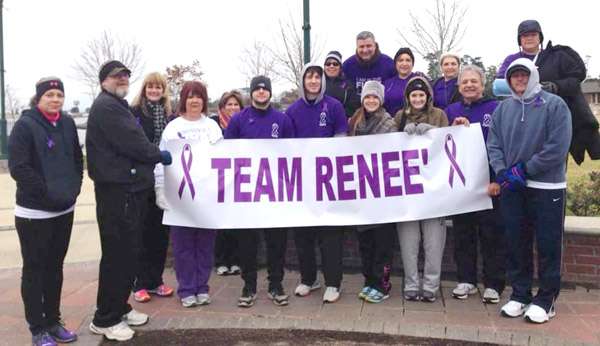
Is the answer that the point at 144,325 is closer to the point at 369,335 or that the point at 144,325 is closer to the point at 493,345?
the point at 369,335

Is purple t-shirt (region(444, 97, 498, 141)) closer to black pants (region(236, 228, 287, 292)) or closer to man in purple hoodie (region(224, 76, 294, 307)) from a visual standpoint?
man in purple hoodie (region(224, 76, 294, 307))

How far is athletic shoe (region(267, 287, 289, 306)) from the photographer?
195 inches

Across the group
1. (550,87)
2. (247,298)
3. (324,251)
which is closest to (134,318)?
(247,298)

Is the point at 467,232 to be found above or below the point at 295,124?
below

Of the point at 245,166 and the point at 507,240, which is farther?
the point at 245,166

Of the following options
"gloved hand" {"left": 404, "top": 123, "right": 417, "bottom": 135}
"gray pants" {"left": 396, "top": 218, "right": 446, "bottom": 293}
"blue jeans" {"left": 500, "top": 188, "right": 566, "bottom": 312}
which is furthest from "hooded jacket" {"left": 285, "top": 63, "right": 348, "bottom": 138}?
"blue jeans" {"left": 500, "top": 188, "right": 566, "bottom": 312}

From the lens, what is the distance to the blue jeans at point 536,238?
4.35m

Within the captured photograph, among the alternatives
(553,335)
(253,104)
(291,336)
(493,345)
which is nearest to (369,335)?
(291,336)

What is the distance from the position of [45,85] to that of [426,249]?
3343 millimetres

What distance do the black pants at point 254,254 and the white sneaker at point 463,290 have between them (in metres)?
1.57

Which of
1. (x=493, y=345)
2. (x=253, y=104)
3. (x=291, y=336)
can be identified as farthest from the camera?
(x=253, y=104)

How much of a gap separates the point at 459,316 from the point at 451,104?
74.7 inches

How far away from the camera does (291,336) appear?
4.37 metres

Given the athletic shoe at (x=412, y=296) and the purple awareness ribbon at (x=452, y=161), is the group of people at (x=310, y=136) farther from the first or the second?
the purple awareness ribbon at (x=452, y=161)
